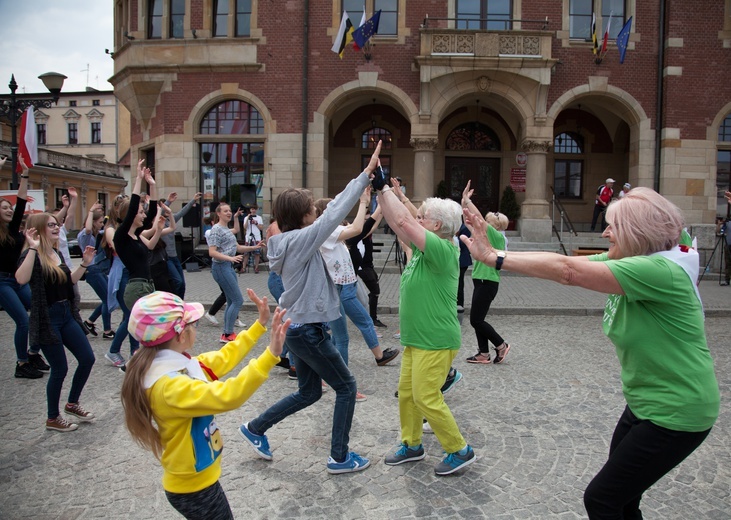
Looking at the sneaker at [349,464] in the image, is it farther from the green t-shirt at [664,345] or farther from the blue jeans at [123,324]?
the blue jeans at [123,324]

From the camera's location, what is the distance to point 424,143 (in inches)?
697

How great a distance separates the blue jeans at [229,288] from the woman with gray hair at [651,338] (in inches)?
219

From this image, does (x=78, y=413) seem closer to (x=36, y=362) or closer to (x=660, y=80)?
(x=36, y=362)

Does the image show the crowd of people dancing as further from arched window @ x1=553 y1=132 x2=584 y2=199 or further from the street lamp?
arched window @ x1=553 y1=132 x2=584 y2=199

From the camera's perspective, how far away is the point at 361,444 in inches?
162

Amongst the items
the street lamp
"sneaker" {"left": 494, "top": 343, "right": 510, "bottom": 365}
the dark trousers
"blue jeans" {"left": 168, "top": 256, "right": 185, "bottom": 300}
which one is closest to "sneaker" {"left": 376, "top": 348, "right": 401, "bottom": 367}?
"sneaker" {"left": 494, "top": 343, "right": 510, "bottom": 365}

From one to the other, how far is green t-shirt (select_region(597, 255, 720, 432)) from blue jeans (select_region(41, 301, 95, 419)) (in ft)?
13.5

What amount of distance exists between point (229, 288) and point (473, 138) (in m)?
15.9

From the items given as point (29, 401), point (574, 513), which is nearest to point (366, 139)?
point (29, 401)

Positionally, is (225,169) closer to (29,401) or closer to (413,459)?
(29,401)

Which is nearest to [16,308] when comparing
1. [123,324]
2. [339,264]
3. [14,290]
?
[14,290]

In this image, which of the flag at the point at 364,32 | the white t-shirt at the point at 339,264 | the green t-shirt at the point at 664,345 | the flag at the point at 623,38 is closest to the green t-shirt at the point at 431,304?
the green t-shirt at the point at 664,345

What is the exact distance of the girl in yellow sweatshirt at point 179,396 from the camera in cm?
213

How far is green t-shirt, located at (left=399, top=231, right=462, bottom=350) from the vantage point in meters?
3.55
